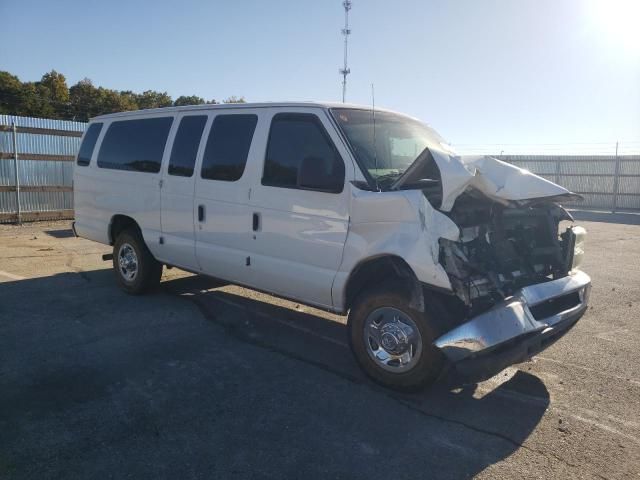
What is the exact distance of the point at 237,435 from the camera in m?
3.54

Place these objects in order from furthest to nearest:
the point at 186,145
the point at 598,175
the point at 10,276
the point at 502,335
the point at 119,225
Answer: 1. the point at 598,175
2. the point at 10,276
3. the point at 119,225
4. the point at 186,145
5. the point at 502,335

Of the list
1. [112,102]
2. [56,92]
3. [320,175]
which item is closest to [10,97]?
[56,92]

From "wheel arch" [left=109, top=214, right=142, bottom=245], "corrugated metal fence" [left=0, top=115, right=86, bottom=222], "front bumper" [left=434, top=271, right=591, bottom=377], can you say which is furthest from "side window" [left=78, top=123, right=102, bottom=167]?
"corrugated metal fence" [left=0, top=115, right=86, bottom=222]

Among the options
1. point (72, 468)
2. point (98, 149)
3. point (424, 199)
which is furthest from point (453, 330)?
point (98, 149)

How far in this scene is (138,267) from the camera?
268 inches

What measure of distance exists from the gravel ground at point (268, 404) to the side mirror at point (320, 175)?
1.61 meters

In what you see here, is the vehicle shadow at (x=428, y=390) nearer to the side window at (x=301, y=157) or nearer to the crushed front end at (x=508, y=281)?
the crushed front end at (x=508, y=281)

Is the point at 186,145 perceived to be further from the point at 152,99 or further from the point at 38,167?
the point at 152,99

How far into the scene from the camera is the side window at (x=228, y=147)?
5.35 metres

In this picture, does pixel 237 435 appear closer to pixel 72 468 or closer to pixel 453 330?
pixel 72 468

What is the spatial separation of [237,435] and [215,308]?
3.09 meters

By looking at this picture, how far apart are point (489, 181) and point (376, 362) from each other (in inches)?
66.3

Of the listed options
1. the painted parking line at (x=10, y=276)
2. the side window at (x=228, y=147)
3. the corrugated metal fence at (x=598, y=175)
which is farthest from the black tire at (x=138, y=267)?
the corrugated metal fence at (x=598, y=175)

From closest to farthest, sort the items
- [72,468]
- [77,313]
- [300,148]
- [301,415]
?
[72,468] < [301,415] < [300,148] < [77,313]
